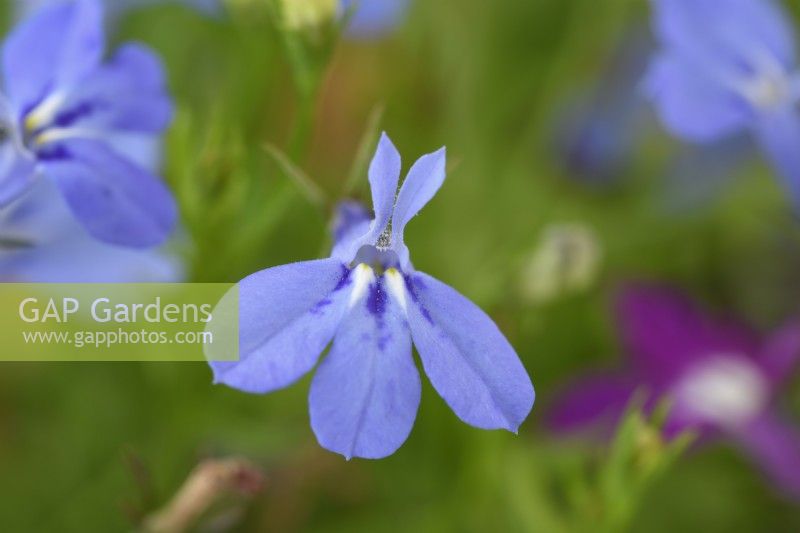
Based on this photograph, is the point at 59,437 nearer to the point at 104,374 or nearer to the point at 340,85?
the point at 104,374

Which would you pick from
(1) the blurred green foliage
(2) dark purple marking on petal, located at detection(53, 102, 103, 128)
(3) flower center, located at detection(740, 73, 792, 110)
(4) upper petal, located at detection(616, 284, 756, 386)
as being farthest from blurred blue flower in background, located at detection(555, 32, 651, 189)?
(2) dark purple marking on petal, located at detection(53, 102, 103, 128)

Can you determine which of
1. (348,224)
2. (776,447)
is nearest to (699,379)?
(776,447)

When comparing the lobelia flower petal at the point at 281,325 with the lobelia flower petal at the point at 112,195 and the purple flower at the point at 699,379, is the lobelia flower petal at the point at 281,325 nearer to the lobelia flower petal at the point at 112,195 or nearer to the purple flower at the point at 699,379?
the lobelia flower petal at the point at 112,195

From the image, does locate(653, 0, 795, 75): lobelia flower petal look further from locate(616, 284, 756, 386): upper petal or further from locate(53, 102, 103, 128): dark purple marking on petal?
locate(53, 102, 103, 128): dark purple marking on petal

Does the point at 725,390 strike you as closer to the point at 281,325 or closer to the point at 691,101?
the point at 691,101

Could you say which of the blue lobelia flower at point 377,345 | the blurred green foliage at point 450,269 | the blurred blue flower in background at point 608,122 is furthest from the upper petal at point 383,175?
the blurred blue flower in background at point 608,122

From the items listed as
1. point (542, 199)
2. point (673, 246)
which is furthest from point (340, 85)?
point (673, 246)
